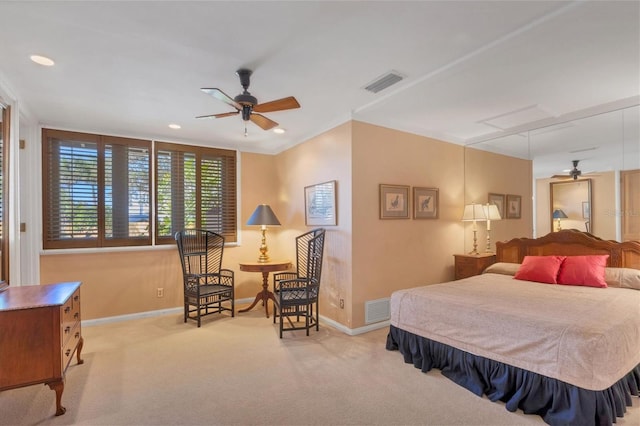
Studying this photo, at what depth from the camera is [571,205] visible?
373cm

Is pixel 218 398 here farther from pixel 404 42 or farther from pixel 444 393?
pixel 404 42

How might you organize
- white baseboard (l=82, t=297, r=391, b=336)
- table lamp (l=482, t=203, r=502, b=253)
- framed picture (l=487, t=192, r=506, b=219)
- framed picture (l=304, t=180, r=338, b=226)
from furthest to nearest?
framed picture (l=487, t=192, r=506, b=219), table lamp (l=482, t=203, r=502, b=253), framed picture (l=304, t=180, r=338, b=226), white baseboard (l=82, t=297, r=391, b=336)

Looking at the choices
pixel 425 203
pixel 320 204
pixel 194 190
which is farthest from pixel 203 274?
pixel 425 203

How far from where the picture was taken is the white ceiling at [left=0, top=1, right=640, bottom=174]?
1.90m

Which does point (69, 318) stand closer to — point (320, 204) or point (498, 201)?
point (320, 204)

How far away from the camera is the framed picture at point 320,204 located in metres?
3.95

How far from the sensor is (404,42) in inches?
87.4

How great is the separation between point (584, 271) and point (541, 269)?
358 millimetres

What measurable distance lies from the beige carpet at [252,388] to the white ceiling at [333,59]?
2.53 m

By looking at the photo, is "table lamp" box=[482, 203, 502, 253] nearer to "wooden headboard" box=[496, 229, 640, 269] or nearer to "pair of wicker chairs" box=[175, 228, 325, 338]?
"wooden headboard" box=[496, 229, 640, 269]

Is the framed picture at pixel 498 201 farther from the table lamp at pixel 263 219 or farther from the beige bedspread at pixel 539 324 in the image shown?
the table lamp at pixel 263 219

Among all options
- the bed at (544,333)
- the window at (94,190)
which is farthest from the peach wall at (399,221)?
the window at (94,190)

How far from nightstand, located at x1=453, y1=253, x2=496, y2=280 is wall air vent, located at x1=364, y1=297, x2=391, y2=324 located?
1.27m

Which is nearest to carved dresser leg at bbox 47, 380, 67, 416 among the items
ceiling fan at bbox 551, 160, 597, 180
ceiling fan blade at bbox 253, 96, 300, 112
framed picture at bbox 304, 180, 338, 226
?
ceiling fan blade at bbox 253, 96, 300, 112
